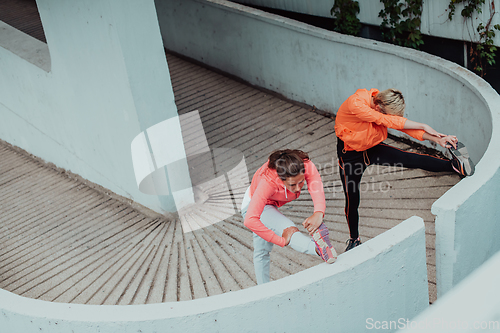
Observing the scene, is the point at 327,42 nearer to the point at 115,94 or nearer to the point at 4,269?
the point at 115,94

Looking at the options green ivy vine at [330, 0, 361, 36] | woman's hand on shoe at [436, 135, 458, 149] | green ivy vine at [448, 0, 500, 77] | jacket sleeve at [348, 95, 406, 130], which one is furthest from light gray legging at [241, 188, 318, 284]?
green ivy vine at [330, 0, 361, 36]

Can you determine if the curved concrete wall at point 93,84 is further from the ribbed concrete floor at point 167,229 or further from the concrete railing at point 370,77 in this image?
the concrete railing at point 370,77

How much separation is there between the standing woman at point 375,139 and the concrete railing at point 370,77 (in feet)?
1.03

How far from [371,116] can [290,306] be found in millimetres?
1647

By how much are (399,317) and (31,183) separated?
607 centimetres

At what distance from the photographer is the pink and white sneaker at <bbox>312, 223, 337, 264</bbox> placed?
2605 mm

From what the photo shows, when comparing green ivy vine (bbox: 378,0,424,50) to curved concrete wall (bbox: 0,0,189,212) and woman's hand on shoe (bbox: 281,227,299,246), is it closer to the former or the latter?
curved concrete wall (bbox: 0,0,189,212)

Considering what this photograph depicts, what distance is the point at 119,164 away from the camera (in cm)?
570

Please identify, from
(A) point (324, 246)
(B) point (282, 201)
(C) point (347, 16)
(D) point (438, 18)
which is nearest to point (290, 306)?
(A) point (324, 246)

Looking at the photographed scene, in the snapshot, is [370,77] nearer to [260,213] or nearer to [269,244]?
[269,244]

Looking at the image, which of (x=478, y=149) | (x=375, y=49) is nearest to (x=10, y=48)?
(x=375, y=49)

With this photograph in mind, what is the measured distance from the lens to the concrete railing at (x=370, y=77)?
3.03m

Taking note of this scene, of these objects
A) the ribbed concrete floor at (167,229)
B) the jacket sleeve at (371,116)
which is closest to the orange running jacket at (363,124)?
the jacket sleeve at (371,116)

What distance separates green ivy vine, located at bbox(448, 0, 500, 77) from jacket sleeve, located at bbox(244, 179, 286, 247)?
3.91 meters
